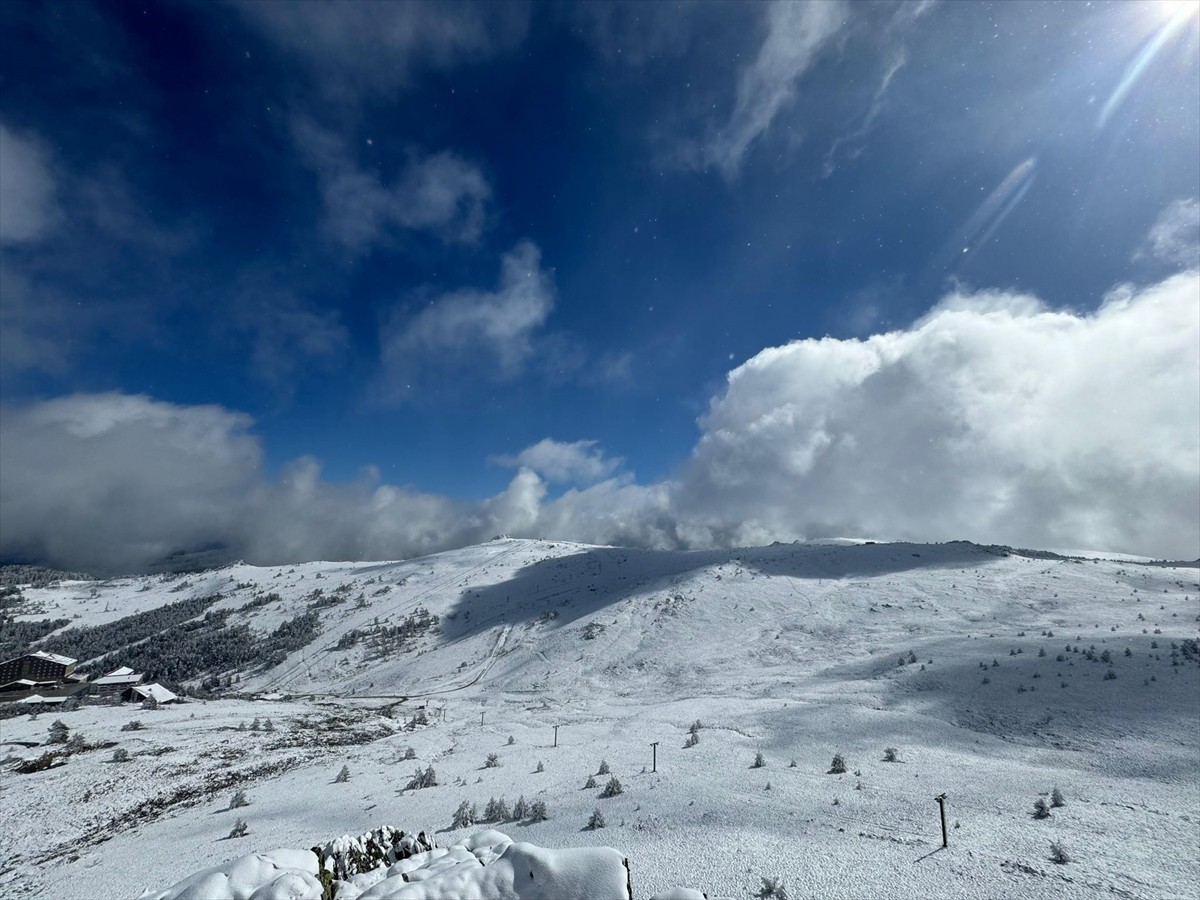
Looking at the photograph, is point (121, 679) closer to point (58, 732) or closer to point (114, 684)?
point (114, 684)

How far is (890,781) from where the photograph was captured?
1185cm

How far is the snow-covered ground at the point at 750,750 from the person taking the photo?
838 cm

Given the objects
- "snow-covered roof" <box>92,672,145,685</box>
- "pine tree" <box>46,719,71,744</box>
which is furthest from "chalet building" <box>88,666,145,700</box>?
"pine tree" <box>46,719,71,744</box>

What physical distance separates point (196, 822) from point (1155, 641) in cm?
4017

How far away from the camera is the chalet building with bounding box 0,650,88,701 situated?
46.8 m

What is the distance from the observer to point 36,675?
49.0 metres

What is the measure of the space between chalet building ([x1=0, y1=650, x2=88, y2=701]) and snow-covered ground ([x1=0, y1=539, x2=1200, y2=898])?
59.8ft

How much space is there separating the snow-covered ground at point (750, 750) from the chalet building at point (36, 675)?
1822cm

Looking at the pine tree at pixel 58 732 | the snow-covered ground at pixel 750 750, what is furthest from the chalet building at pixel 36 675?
the pine tree at pixel 58 732

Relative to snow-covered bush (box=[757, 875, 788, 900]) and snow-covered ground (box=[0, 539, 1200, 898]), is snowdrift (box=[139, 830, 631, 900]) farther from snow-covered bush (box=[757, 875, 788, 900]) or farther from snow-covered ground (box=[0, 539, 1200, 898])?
snow-covered ground (box=[0, 539, 1200, 898])

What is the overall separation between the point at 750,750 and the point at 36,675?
69.7m

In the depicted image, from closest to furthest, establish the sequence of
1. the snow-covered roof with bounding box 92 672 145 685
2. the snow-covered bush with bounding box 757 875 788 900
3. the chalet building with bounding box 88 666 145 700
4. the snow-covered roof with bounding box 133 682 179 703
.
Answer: the snow-covered bush with bounding box 757 875 788 900 → the snow-covered roof with bounding box 133 682 179 703 → the chalet building with bounding box 88 666 145 700 → the snow-covered roof with bounding box 92 672 145 685

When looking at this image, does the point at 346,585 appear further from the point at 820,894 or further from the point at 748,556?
the point at 820,894

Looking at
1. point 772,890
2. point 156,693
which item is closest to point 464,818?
point 772,890
